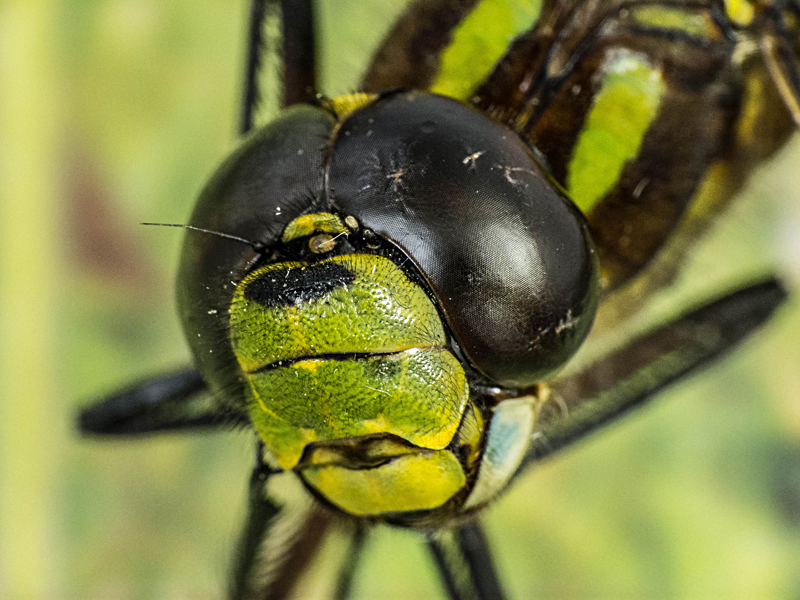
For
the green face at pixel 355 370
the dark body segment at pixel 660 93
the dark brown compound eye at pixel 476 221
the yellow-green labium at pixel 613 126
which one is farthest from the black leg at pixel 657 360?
the green face at pixel 355 370

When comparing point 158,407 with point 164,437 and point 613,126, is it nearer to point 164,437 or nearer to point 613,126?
point 164,437

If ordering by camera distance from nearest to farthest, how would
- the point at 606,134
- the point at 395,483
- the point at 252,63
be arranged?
1. the point at 395,483
2. the point at 606,134
3. the point at 252,63

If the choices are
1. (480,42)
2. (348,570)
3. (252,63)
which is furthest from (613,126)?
(348,570)

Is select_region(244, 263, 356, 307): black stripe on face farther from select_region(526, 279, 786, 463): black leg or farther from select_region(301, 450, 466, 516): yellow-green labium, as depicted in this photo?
select_region(526, 279, 786, 463): black leg

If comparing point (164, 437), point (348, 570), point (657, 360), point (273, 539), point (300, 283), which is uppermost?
point (300, 283)

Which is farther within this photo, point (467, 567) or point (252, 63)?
point (467, 567)

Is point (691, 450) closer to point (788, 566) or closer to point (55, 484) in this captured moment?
point (788, 566)

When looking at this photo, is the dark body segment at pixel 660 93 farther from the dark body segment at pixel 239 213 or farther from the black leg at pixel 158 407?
the black leg at pixel 158 407
